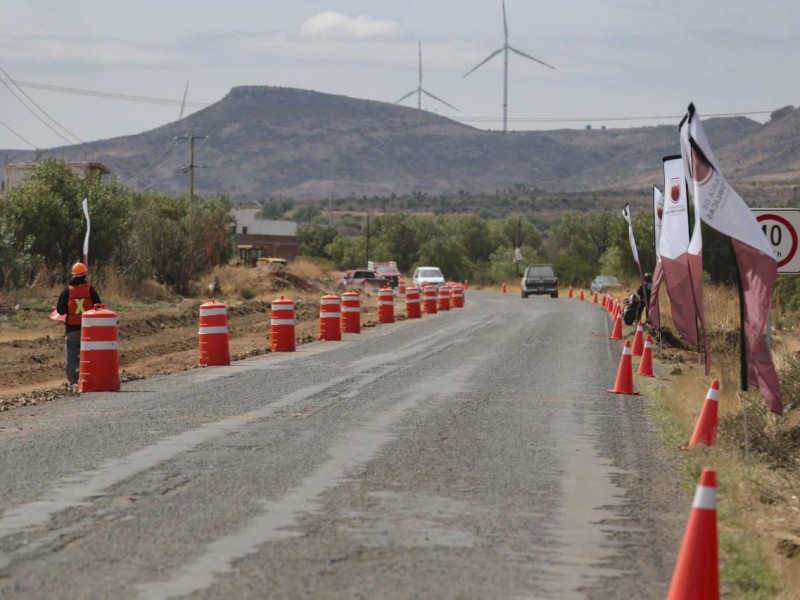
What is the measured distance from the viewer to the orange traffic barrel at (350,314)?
34625 mm

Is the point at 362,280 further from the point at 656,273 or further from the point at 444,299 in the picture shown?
the point at 656,273

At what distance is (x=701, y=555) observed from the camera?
251 inches

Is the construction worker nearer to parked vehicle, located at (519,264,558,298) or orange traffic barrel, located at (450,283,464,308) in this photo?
orange traffic barrel, located at (450,283,464,308)

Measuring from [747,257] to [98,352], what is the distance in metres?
10.1

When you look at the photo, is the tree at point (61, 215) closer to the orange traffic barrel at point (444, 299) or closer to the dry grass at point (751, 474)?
the orange traffic barrel at point (444, 299)

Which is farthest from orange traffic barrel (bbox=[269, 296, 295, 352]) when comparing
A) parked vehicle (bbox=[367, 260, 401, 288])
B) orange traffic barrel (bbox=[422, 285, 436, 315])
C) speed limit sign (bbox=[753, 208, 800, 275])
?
parked vehicle (bbox=[367, 260, 401, 288])

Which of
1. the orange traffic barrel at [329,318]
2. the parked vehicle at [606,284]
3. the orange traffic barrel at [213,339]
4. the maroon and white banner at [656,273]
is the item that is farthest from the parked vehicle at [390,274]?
the orange traffic barrel at [213,339]

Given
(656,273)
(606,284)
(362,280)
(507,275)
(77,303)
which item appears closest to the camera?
(77,303)

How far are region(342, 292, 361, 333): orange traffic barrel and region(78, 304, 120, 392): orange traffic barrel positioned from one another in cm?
1650

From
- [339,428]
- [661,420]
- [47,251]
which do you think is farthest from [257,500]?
[47,251]

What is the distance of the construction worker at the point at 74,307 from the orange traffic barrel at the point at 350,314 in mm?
15221

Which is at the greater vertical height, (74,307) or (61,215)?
(61,215)

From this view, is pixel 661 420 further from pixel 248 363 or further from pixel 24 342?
pixel 24 342

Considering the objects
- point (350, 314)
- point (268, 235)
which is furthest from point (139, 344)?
point (268, 235)
